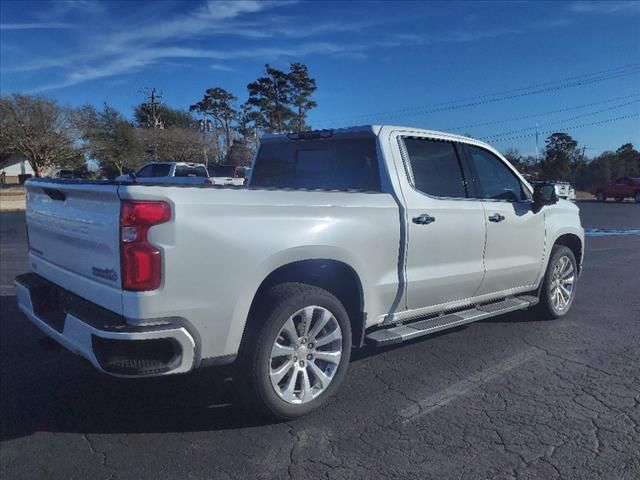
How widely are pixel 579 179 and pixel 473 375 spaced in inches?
→ 2266

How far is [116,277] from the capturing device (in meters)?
3.01

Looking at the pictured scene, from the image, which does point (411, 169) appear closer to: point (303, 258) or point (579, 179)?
point (303, 258)

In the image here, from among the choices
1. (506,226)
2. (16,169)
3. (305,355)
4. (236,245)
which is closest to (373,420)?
(305,355)

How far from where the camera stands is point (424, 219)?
4.31m

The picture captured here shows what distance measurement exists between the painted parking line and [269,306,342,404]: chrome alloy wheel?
43.6 ft

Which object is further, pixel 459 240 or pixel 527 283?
pixel 527 283

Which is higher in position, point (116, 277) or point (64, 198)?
point (64, 198)

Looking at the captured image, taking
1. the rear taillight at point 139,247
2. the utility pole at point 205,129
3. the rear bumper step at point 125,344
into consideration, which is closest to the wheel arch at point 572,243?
the rear bumper step at point 125,344

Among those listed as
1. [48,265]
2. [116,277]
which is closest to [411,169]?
[116,277]

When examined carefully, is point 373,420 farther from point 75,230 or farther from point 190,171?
point 190,171

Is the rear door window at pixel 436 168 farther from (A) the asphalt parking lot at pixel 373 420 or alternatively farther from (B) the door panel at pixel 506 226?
(A) the asphalt parking lot at pixel 373 420

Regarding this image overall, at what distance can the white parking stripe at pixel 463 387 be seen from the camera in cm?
375

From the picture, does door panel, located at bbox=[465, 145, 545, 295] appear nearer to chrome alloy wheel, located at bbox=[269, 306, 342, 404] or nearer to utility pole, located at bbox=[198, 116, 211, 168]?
chrome alloy wheel, located at bbox=[269, 306, 342, 404]

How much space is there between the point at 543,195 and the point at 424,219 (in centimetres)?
187
